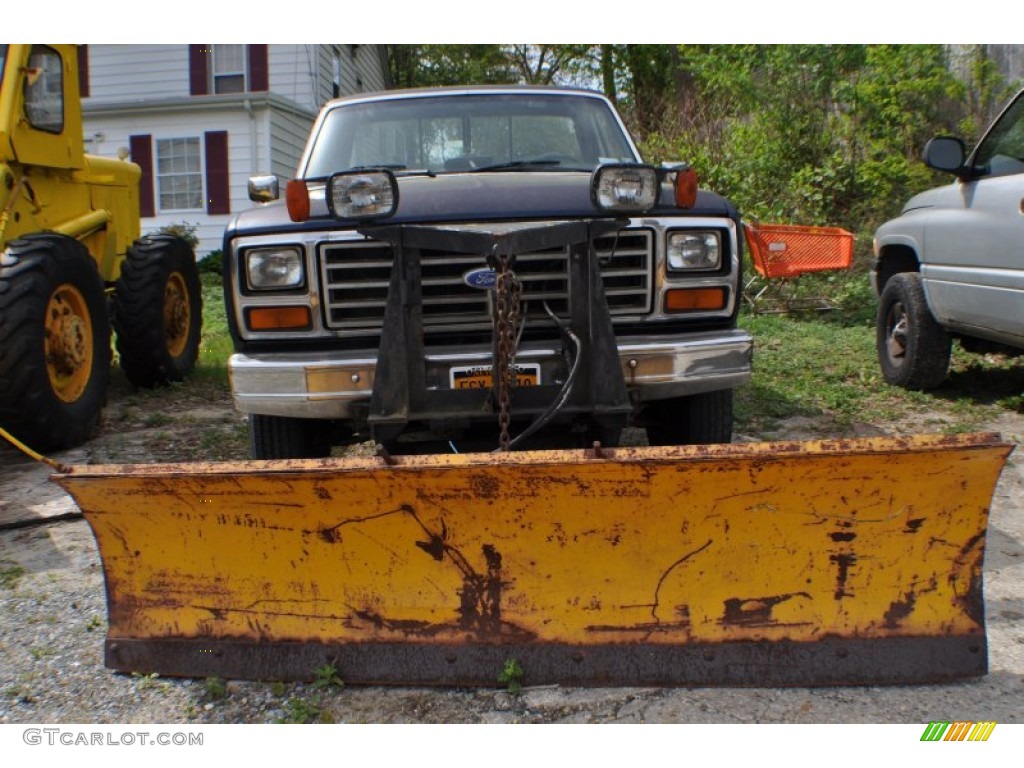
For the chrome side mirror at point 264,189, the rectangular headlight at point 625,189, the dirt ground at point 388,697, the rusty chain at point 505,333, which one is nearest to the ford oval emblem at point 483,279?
the rusty chain at point 505,333

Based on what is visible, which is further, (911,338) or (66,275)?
(911,338)

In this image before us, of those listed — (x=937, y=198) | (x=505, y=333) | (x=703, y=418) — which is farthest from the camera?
(x=937, y=198)

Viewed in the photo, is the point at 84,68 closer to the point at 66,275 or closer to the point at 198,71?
the point at 198,71

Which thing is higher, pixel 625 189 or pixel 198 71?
pixel 198 71

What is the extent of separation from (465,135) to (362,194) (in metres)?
1.47

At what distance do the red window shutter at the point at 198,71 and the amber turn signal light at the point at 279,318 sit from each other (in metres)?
15.1

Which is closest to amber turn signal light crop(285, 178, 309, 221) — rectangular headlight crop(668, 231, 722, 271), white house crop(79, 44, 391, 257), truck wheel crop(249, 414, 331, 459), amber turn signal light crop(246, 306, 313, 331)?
amber turn signal light crop(246, 306, 313, 331)

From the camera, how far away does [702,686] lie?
258 centimetres

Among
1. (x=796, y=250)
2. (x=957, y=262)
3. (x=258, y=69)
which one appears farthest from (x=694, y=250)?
(x=258, y=69)

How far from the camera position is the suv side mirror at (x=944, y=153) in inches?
204

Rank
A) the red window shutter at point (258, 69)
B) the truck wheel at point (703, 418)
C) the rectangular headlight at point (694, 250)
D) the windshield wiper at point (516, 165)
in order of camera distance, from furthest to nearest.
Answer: the red window shutter at point (258, 69) < the windshield wiper at point (516, 165) < the truck wheel at point (703, 418) < the rectangular headlight at point (694, 250)

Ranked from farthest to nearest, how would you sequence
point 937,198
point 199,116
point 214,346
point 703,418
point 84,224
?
1. point 199,116
2. point 214,346
3. point 84,224
4. point 937,198
5. point 703,418

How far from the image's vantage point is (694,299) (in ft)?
11.6

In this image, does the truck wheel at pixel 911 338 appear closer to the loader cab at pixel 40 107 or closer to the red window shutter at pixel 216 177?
the loader cab at pixel 40 107
